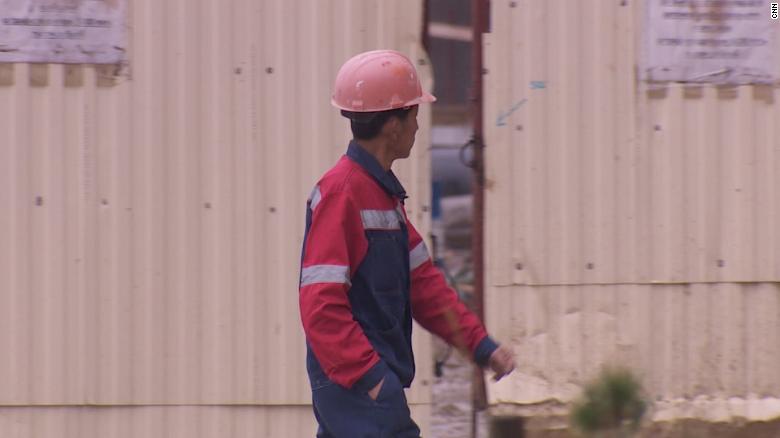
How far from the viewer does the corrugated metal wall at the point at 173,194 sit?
17.2 ft

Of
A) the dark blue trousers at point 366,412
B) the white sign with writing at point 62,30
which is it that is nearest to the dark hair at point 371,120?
the dark blue trousers at point 366,412

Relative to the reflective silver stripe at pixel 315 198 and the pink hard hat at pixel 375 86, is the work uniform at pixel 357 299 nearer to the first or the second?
the reflective silver stripe at pixel 315 198

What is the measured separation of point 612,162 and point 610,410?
200cm

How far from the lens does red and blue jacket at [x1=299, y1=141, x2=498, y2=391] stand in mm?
3320

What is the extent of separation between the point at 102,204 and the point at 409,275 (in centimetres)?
201

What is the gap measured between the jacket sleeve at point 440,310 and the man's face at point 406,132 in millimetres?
317

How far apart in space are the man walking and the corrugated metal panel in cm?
172

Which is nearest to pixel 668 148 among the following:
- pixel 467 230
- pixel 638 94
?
pixel 638 94

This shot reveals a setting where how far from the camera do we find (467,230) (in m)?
13.7

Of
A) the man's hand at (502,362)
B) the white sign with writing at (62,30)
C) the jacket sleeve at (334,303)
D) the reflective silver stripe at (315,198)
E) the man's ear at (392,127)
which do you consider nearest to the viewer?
the jacket sleeve at (334,303)

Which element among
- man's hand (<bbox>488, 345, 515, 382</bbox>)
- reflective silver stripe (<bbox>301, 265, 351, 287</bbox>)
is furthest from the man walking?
man's hand (<bbox>488, 345, 515, 382</bbox>)

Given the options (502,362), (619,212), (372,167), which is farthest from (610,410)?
(619,212)

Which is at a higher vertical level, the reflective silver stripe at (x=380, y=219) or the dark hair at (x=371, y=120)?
the dark hair at (x=371, y=120)

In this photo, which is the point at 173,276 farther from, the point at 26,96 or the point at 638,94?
the point at 638,94
